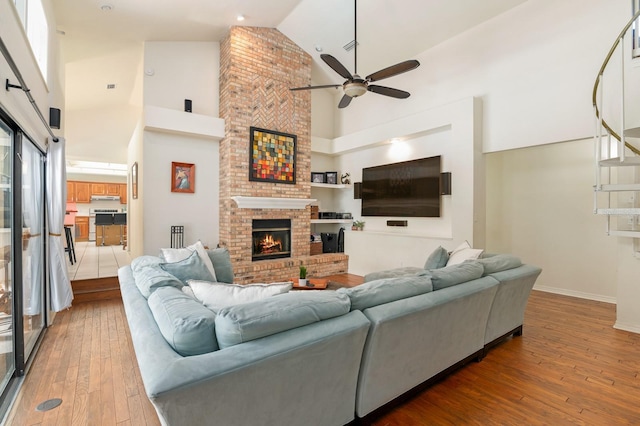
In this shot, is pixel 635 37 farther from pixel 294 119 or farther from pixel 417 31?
pixel 294 119

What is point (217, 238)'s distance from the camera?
5809mm

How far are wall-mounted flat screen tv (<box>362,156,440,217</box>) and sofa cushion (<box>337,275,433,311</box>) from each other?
11.3 feet

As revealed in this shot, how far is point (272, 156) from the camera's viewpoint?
19.5 ft

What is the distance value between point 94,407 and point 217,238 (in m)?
3.76

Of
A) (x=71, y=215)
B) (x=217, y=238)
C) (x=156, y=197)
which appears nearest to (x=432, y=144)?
(x=217, y=238)

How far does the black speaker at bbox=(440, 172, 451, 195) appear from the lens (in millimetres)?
5191

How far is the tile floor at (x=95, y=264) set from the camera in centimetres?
518

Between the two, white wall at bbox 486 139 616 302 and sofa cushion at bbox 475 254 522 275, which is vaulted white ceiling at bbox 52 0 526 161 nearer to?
white wall at bbox 486 139 616 302

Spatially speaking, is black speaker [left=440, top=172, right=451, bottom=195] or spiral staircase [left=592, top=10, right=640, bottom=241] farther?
black speaker [left=440, top=172, right=451, bottom=195]

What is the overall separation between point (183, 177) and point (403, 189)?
391 centimetres

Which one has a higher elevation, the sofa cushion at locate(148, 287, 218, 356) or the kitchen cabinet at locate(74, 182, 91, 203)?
the kitchen cabinet at locate(74, 182, 91, 203)

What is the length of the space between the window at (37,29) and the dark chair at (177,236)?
8.51ft

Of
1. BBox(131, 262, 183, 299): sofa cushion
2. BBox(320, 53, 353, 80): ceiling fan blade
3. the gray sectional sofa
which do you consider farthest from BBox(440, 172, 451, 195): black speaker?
BBox(131, 262, 183, 299): sofa cushion

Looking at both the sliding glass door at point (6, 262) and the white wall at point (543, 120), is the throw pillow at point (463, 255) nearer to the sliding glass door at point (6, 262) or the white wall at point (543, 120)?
the white wall at point (543, 120)
